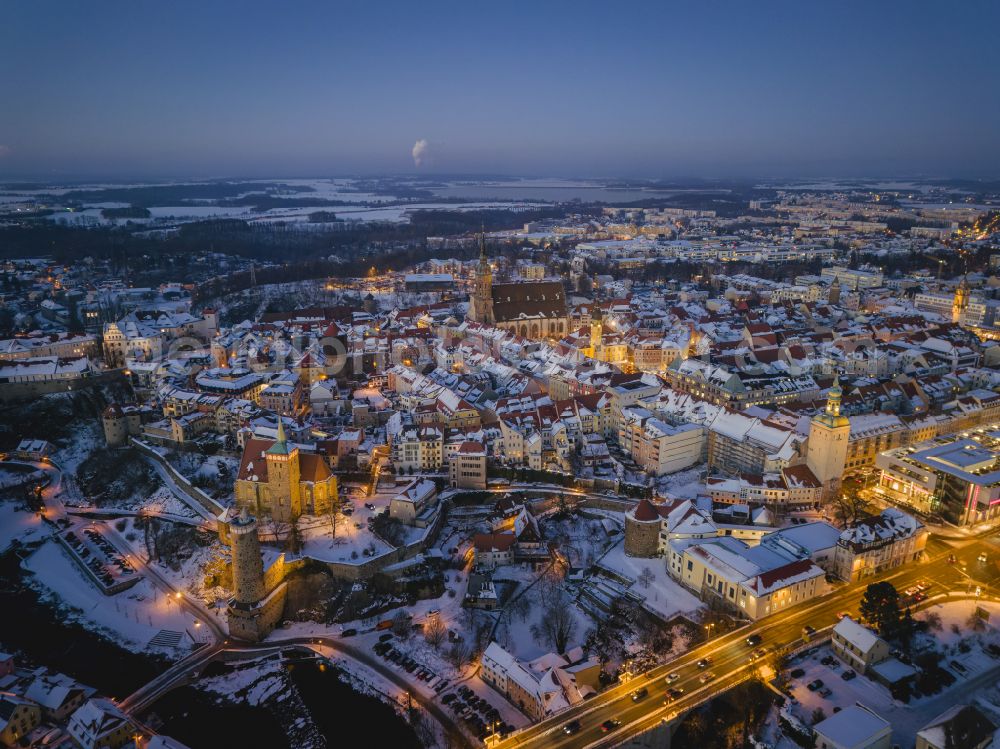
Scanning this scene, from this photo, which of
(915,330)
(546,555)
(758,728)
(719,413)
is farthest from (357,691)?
(915,330)

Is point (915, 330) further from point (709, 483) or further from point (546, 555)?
point (546, 555)

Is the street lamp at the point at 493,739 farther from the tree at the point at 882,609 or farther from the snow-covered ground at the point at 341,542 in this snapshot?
the tree at the point at 882,609

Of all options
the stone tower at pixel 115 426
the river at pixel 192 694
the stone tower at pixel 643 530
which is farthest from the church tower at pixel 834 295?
the river at pixel 192 694

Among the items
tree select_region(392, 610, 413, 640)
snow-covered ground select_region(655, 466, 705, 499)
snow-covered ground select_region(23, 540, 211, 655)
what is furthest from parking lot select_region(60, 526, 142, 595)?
snow-covered ground select_region(655, 466, 705, 499)

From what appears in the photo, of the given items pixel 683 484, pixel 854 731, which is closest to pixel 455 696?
pixel 854 731

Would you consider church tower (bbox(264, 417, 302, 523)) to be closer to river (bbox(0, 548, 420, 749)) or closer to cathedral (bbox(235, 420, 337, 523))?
cathedral (bbox(235, 420, 337, 523))
